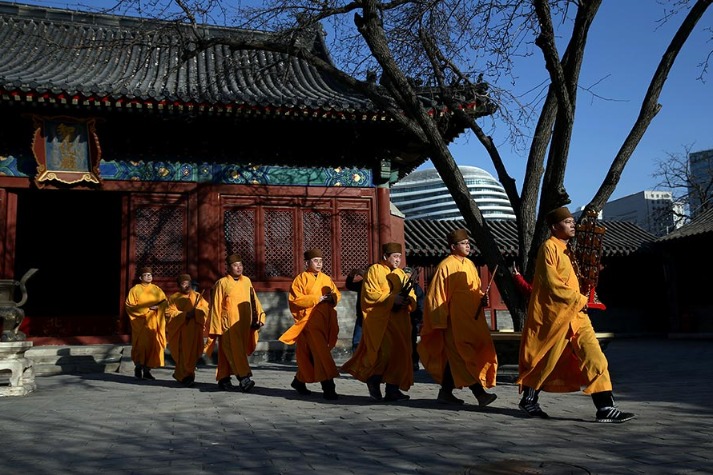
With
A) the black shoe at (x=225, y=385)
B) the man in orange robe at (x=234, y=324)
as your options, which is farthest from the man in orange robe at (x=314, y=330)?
the black shoe at (x=225, y=385)

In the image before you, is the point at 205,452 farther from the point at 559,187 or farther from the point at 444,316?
the point at 559,187

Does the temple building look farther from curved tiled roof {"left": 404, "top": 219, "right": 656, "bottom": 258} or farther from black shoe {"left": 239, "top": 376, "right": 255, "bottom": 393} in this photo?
curved tiled roof {"left": 404, "top": 219, "right": 656, "bottom": 258}

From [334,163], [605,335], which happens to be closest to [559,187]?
[605,335]

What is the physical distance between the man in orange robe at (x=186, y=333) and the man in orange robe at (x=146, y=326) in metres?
0.62

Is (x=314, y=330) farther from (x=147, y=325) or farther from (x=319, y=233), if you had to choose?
(x=319, y=233)

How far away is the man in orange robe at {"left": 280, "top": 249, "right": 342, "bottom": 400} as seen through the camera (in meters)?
6.79

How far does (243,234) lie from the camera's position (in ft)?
38.7

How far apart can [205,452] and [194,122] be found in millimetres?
8167

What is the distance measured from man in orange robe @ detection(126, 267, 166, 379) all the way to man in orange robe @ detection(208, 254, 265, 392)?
7.30 feet

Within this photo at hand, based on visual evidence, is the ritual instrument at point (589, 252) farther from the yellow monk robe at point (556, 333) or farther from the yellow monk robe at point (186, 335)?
the yellow monk robe at point (186, 335)

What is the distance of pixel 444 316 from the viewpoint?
5.98 m

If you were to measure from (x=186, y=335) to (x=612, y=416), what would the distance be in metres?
5.45

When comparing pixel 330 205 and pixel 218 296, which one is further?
pixel 330 205

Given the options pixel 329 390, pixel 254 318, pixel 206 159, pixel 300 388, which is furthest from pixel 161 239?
pixel 329 390
